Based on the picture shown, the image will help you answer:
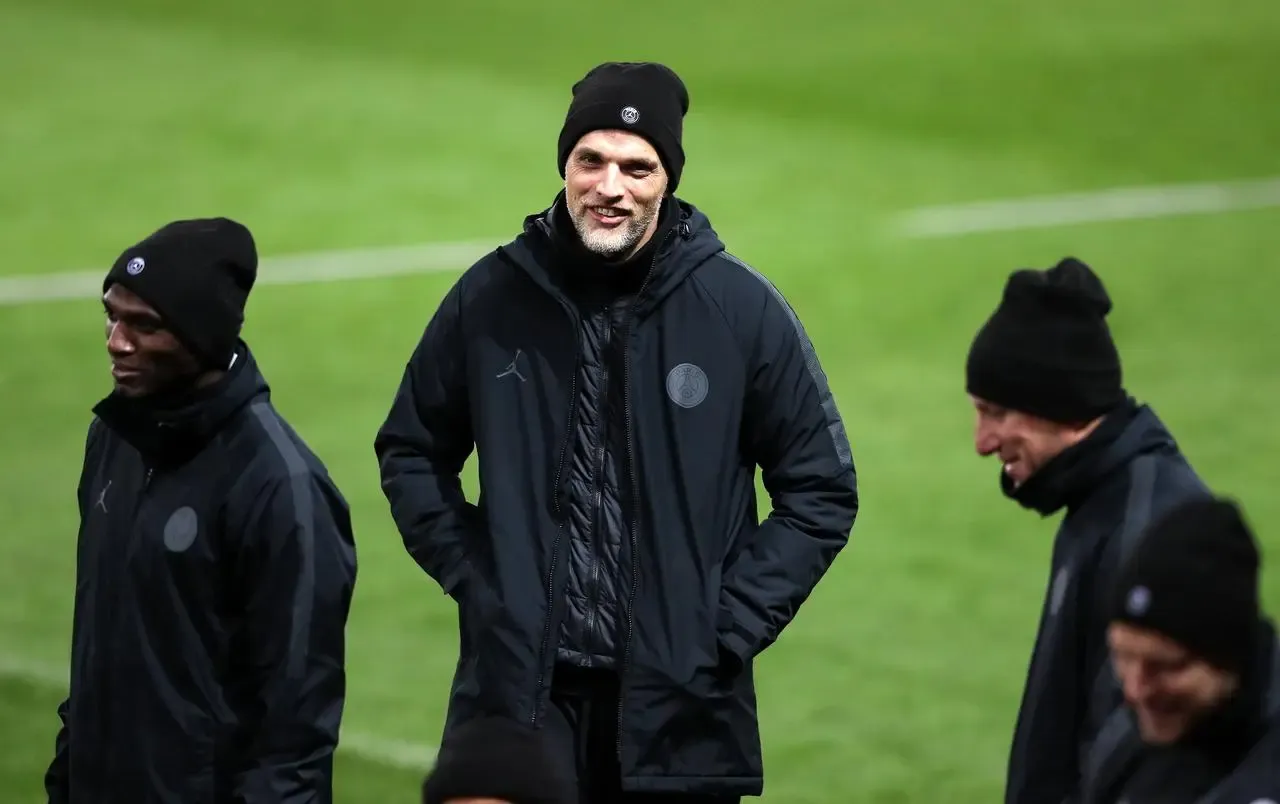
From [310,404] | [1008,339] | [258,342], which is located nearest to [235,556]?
[1008,339]

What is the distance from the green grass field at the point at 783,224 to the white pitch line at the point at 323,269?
0.15 meters

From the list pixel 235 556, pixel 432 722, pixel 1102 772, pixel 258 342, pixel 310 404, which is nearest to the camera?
pixel 1102 772

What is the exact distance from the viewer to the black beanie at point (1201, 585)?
12.5 feet

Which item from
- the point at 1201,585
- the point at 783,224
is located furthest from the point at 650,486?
the point at 783,224

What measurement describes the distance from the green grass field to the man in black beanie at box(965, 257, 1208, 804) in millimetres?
3412

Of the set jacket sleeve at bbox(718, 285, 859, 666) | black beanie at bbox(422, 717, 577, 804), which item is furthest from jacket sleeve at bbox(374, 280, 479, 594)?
black beanie at bbox(422, 717, 577, 804)

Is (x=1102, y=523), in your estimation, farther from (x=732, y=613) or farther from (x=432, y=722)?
(x=432, y=722)

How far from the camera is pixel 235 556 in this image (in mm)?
4980

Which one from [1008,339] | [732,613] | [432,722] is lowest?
[432,722]

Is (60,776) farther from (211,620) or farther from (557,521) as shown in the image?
(557,521)

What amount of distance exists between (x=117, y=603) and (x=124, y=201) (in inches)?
427

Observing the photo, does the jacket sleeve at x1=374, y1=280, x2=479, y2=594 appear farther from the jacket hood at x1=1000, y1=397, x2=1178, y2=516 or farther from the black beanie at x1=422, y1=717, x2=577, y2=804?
the jacket hood at x1=1000, y1=397, x2=1178, y2=516

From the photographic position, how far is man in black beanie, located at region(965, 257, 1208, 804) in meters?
4.55

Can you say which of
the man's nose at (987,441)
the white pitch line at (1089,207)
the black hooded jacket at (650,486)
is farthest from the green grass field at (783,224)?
the man's nose at (987,441)
